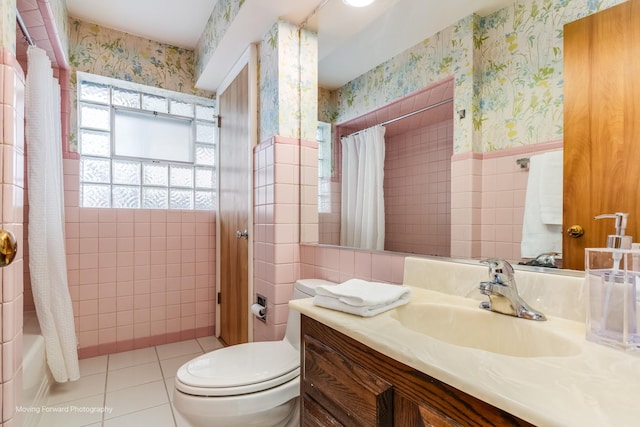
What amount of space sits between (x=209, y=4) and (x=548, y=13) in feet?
6.36

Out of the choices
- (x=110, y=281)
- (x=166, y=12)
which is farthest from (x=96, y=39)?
(x=110, y=281)

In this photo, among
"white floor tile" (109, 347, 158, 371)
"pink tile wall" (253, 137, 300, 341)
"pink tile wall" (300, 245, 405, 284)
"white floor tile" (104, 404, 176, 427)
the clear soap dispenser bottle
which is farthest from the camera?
"white floor tile" (109, 347, 158, 371)

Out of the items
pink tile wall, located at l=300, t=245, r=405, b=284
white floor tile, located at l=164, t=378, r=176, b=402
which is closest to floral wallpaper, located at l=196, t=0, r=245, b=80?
pink tile wall, located at l=300, t=245, r=405, b=284

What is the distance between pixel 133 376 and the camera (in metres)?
2.05

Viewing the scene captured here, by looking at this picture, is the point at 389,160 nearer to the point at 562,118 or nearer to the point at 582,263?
the point at 562,118

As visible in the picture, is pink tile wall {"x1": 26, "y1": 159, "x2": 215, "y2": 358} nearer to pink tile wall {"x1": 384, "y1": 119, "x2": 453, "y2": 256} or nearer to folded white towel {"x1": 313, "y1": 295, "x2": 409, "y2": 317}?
pink tile wall {"x1": 384, "y1": 119, "x2": 453, "y2": 256}

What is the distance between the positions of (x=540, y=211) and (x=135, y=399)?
2146 mm

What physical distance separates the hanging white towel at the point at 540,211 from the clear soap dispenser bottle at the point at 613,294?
0.18 m

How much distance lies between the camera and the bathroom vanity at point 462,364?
1.46ft

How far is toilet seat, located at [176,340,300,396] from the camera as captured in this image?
1.11 metres

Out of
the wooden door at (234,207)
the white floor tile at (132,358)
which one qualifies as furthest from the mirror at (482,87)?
the white floor tile at (132,358)

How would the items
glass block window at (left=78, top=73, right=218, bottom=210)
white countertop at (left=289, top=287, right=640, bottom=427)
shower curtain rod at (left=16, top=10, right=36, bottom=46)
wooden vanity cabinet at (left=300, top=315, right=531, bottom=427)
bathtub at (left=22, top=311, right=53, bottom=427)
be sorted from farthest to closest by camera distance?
glass block window at (left=78, top=73, right=218, bottom=210) → shower curtain rod at (left=16, top=10, right=36, bottom=46) → bathtub at (left=22, top=311, right=53, bottom=427) → wooden vanity cabinet at (left=300, top=315, right=531, bottom=427) → white countertop at (left=289, top=287, right=640, bottom=427)

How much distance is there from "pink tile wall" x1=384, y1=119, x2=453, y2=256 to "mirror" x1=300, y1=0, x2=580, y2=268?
0.04ft

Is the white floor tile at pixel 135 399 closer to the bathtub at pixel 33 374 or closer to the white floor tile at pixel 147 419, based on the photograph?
the white floor tile at pixel 147 419
